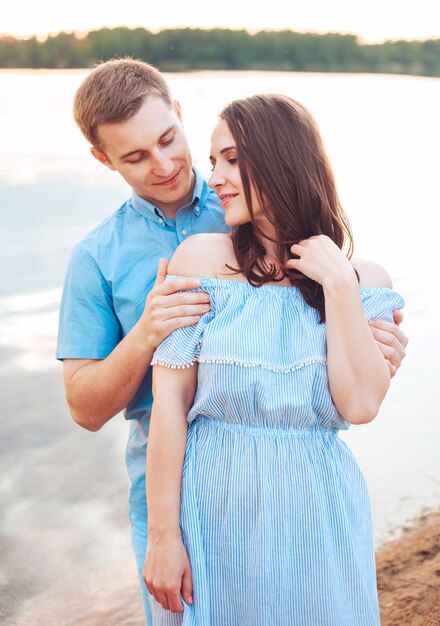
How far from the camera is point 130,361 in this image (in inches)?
65.2

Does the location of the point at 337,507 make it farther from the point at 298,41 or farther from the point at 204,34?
the point at 298,41

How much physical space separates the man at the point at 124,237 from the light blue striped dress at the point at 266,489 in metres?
0.24

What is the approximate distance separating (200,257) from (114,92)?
1.39 feet

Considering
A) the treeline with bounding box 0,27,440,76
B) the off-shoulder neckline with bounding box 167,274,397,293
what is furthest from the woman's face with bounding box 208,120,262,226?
the treeline with bounding box 0,27,440,76

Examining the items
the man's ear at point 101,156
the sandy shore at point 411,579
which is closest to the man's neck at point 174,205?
the man's ear at point 101,156

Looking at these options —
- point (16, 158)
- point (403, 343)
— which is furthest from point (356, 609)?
point (16, 158)

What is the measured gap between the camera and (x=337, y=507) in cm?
154

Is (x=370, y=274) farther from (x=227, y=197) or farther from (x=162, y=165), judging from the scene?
(x=162, y=165)

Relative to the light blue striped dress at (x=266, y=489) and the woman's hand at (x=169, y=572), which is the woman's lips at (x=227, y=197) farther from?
the woman's hand at (x=169, y=572)

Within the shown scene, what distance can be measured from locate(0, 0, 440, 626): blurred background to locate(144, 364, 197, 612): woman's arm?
0.60 meters

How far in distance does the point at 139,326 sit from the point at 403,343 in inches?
21.0

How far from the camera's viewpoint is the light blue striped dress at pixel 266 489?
1.50 m

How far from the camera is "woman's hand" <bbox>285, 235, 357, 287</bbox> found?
4.99 ft

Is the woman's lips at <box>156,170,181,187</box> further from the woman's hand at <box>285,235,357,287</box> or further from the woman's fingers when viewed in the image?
the woman's fingers
